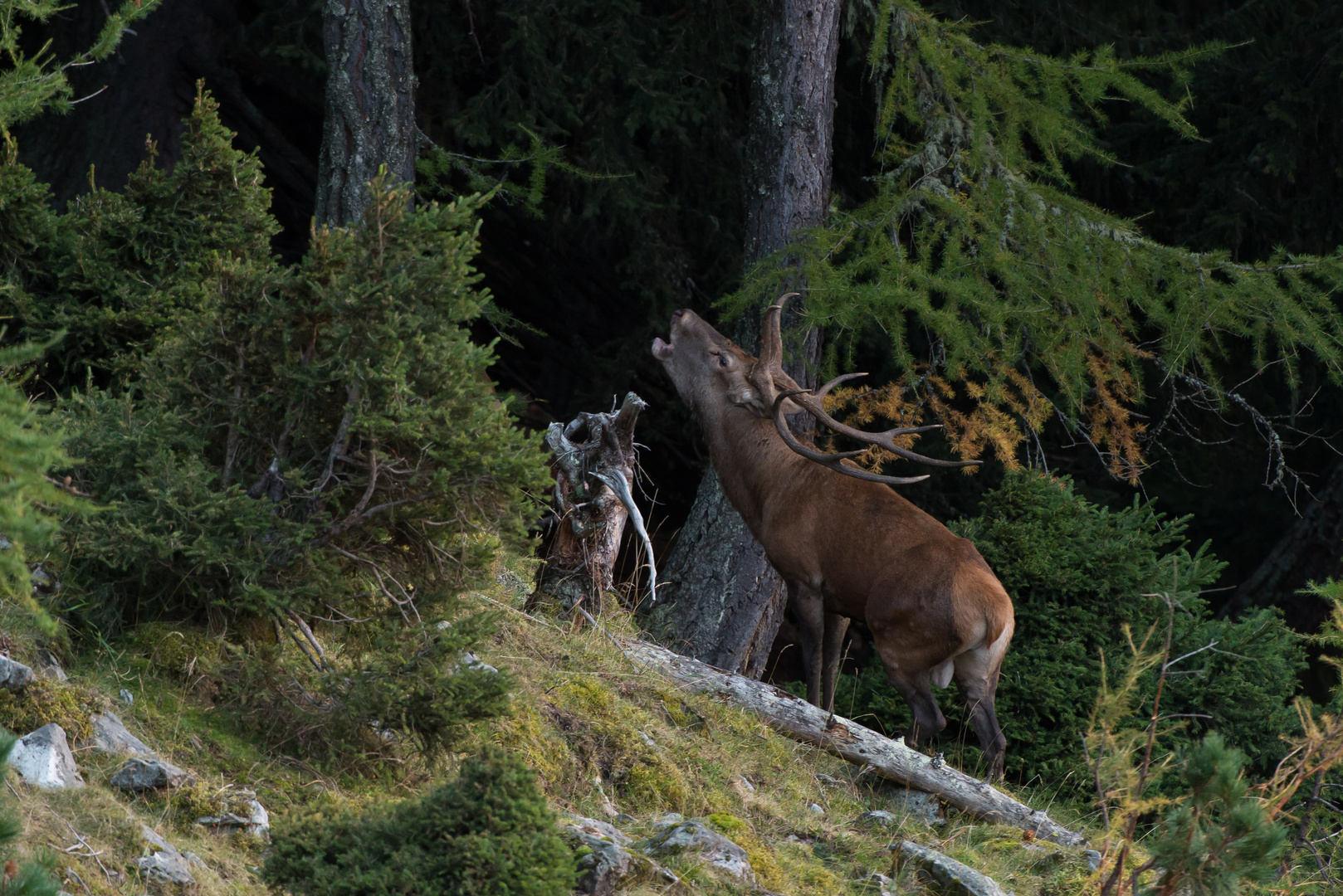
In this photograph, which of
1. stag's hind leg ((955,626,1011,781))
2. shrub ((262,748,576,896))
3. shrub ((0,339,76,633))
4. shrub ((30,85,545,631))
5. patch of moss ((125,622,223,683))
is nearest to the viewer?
shrub ((0,339,76,633))

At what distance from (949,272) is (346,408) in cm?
472

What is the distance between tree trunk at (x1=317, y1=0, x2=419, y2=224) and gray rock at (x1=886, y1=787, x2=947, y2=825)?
501 centimetres

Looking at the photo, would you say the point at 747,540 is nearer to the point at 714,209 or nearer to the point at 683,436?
the point at 683,436

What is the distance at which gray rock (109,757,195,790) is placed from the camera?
13.1ft

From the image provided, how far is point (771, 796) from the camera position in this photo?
5.76m

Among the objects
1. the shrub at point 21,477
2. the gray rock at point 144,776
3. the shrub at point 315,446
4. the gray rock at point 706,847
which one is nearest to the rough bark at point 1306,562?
the gray rock at point 706,847

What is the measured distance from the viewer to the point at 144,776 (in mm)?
4000

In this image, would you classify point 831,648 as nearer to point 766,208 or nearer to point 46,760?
point 766,208

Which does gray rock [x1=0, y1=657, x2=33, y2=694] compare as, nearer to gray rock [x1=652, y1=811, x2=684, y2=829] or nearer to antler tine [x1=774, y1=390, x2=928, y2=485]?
gray rock [x1=652, y1=811, x2=684, y2=829]

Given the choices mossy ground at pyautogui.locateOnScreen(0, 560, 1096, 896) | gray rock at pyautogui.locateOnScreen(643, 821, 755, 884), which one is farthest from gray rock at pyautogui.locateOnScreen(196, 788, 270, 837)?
gray rock at pyautogui.locateOnScreen(643, 821, 755, 884)

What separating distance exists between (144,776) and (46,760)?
30 cm

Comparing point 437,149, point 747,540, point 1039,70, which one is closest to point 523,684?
point 747,540

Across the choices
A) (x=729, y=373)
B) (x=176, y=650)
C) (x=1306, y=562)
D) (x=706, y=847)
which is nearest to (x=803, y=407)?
(x=729, y=373)

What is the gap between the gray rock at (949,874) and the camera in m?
4.80
